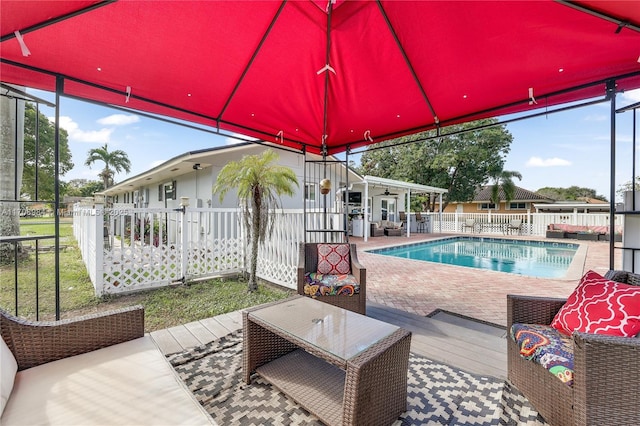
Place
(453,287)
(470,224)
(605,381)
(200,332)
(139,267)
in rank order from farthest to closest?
1. (470,224)
2. (453,287)
3. (139,267)
4. (200,332)
5. (605,381)

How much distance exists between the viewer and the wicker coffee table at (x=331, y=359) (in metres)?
1.56

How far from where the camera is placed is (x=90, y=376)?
1.48 metres

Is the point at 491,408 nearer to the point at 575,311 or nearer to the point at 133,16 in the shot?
the point at 575,311

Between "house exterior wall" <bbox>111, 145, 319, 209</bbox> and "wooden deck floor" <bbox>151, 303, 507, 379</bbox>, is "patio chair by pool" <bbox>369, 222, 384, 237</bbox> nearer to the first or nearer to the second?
"house exterior wall" <bbox>111, 145, 319, 209</bbox>

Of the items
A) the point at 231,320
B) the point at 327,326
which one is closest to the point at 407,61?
the point at 327,326

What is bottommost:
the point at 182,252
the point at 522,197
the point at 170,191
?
the point at 182,252

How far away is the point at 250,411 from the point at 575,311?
2.43 metres

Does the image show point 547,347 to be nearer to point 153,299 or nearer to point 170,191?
point 153,299

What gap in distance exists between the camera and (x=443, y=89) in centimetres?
284

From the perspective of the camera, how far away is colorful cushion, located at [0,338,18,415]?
4.11 ft

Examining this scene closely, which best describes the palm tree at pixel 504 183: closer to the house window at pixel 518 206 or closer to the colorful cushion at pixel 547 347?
the house window at pixel 518 206

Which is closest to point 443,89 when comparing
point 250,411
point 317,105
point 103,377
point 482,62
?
point 482,62

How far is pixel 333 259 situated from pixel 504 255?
968 cm

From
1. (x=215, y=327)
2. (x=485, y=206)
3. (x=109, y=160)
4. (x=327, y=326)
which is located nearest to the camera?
(x=327, y=326)
